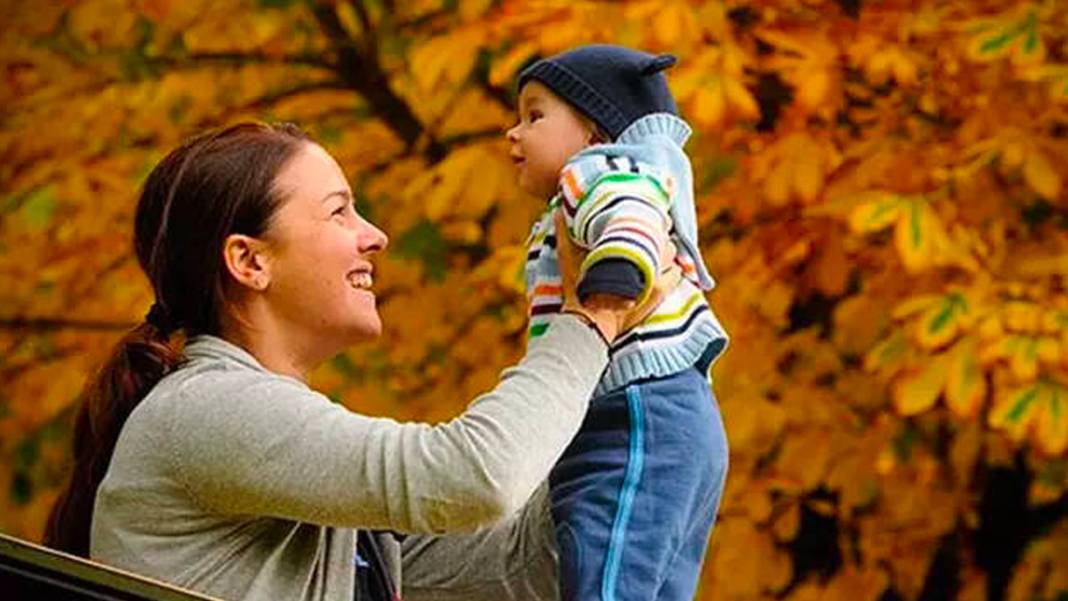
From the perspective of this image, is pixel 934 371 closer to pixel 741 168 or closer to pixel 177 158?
pixel 741 168

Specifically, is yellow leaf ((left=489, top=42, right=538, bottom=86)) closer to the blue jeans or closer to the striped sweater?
the striped sweater

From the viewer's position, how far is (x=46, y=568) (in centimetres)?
156

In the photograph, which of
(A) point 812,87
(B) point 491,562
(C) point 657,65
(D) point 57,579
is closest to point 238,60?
(A) point 812,87

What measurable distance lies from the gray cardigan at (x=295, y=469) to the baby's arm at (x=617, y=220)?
2.7 inches

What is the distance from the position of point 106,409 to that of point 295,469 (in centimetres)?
26

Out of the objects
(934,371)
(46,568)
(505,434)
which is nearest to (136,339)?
(505,434)

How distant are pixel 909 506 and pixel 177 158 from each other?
402cm

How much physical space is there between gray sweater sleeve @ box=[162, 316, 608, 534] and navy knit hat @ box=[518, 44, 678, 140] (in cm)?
52

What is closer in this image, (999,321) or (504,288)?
(999,321)

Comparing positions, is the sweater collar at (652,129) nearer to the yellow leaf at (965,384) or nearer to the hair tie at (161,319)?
the hair tie at (161,319)

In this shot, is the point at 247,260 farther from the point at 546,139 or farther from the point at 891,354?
the point at 891,354

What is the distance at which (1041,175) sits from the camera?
5715mm

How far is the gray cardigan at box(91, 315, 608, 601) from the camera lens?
213cm

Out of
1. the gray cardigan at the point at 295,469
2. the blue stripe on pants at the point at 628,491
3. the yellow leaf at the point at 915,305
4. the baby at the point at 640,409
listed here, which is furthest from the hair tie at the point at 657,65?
the yellow leaf at the point at 915,305
